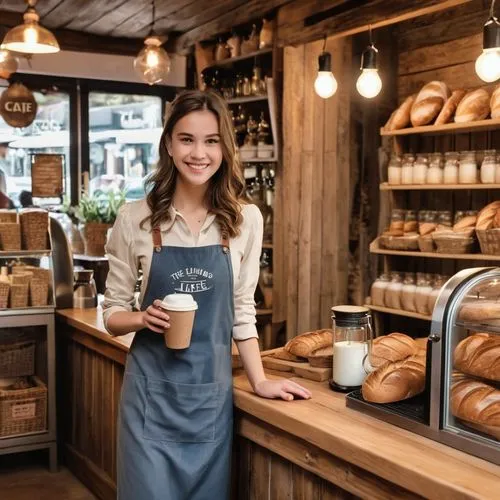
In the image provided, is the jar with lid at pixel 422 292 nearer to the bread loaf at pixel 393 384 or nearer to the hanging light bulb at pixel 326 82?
the hanging light bulb at pixel 326 82

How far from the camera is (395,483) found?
1.71 meters

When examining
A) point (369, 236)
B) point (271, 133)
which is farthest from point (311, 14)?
point (369, 236)

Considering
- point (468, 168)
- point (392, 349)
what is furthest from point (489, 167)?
point (392, 349)

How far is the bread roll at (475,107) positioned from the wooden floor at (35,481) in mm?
2945

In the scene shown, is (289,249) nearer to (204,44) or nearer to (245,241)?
(204,44)

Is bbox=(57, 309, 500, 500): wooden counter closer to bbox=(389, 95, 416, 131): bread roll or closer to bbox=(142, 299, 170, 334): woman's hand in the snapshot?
bbox=(142, 299, 170, 334): woman's hand

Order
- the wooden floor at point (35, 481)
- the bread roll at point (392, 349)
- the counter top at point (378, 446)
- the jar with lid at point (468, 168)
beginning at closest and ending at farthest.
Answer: the counter top at point (378, 446) → the bread roll at point (392, 349) → the wooden floor at point (35, 481) → the jar with lid at point (468, 168)

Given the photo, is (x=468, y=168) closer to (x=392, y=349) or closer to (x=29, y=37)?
(x=392, y=349)

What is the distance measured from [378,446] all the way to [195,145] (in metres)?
1.00

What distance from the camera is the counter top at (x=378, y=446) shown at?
1601mm

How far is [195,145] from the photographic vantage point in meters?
2.18

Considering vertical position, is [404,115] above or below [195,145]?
above

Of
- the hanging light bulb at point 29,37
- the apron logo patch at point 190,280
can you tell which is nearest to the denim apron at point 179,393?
the apron logo patch at point 190,280

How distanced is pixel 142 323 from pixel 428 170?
2.82 meters
